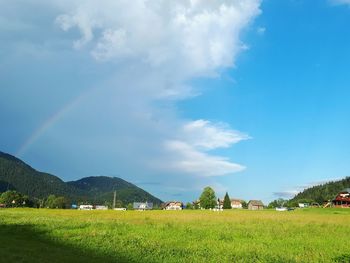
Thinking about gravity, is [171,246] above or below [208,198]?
below

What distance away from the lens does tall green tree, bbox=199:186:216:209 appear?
176 meters

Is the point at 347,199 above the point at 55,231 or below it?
above

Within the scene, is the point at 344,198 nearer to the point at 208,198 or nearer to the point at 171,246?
the point at 208,198

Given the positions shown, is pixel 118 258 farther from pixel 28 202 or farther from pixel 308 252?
pixel 28 202

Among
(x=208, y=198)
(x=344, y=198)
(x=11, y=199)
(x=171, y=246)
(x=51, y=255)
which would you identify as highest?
(x=208, y=198)

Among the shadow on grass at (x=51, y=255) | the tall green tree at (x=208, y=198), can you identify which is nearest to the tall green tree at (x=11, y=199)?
the tall green tree at (x=208, y=198)

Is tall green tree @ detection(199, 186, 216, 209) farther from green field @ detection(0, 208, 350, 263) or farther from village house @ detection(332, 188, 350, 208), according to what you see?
green field @ detection(0, 208, 350, 263)

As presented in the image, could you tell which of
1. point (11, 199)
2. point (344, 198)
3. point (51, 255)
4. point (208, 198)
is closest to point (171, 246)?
point (51, 255)

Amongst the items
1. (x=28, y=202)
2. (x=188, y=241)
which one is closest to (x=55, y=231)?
(x=188, y=241)

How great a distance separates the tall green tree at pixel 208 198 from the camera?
17588cm

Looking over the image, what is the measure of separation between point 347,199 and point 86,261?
5636 inches

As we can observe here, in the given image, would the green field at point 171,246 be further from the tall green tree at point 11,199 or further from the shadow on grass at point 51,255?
the tall green tree at point 11,199

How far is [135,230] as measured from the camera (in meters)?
34.0

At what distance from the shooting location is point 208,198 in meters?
176
